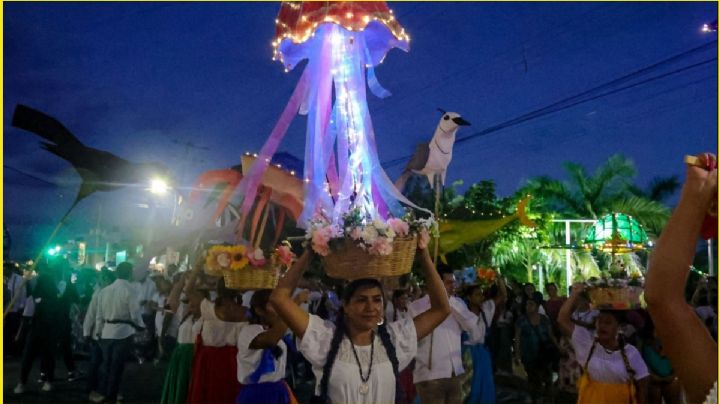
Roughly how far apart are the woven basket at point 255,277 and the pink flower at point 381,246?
2.42 meters

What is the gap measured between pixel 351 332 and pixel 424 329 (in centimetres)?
54

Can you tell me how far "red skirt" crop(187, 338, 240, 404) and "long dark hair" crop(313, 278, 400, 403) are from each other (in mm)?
3145

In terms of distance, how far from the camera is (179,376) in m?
7.60

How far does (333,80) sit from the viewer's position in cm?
693

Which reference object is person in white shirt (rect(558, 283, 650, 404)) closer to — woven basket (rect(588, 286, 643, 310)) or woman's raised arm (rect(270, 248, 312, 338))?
woven basket (rect(588, 286, 643, 310))

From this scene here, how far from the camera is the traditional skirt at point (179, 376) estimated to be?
7.48m

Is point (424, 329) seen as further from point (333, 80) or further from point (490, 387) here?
point (490, 387)

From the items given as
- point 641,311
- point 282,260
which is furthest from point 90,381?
point 641,311

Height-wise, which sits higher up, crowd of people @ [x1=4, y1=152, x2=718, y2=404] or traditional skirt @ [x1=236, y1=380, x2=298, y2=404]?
crowd of people @ [x1=4, y1=152, x2=718, y2=404]

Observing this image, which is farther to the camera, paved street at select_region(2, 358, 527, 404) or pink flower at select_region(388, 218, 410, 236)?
paved street at select_region(2, 358, 527, 404)

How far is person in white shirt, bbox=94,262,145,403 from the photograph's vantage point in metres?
9.16

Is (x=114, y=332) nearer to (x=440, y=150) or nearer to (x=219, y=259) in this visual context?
(x=219, y=259)

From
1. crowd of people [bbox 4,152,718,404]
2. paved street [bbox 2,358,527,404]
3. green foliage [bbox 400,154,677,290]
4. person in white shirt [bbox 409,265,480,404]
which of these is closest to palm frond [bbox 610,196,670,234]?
green foliage [bbox 400,154,677,290]

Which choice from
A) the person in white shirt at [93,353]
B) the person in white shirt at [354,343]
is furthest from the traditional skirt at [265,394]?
the person in white shirt at [93,353]
